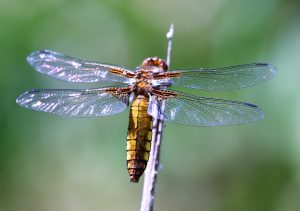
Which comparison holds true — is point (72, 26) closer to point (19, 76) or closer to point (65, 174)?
point (19, 76)

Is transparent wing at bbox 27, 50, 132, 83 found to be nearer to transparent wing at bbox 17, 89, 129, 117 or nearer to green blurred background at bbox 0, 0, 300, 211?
transparent wing at bbox 17, 89, 129, 117

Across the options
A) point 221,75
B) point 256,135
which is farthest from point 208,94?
point 221,75

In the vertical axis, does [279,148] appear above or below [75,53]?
below

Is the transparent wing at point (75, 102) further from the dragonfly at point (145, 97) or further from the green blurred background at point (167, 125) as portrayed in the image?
the green blurred background at point (167, 125)

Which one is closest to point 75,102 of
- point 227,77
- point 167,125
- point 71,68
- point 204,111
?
point 71,68

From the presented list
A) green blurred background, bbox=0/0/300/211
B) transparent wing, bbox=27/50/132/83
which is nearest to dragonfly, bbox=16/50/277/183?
transparent wing, bbox=27/50/132/83

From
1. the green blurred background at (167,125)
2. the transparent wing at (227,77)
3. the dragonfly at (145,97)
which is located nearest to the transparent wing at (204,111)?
the dragonfly at (145,97)
